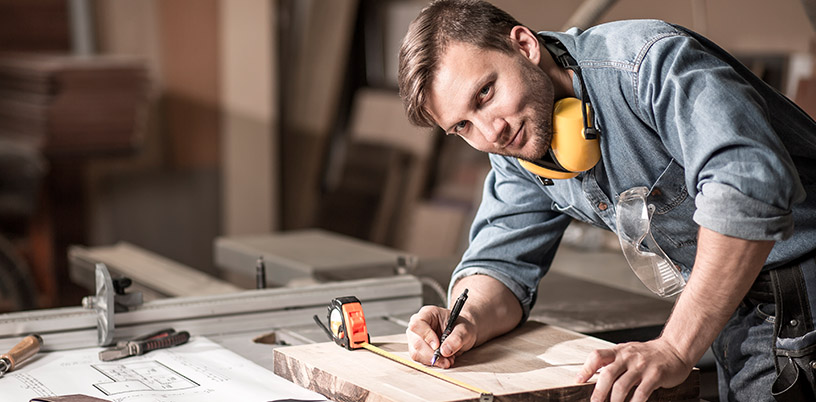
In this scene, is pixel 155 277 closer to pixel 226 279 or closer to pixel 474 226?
pixel 474 226

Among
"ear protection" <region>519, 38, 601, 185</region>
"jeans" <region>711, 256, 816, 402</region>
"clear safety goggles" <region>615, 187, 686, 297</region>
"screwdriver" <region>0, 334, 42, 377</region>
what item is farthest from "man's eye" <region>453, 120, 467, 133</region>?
"screwdriver" <region>0, 334, 42, 377</region>

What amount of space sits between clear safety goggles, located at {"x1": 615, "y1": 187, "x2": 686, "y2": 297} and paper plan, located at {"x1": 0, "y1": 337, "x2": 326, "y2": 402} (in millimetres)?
546

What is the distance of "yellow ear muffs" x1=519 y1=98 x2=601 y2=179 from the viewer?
4.44 feet

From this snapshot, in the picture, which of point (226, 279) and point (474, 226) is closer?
point (474, 226)

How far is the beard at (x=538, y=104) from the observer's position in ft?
4.43

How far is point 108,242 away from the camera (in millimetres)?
4316

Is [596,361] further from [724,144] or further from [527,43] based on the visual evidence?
[527,43]

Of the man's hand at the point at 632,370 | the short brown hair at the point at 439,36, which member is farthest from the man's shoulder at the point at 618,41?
the man's hand at the point at 632,370

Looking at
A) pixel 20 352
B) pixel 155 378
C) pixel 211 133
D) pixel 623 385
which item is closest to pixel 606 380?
pixel 623 385

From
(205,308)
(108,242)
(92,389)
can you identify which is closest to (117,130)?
(108,242)

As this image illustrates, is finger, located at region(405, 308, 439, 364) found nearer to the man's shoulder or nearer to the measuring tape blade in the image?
the measuring tape blade

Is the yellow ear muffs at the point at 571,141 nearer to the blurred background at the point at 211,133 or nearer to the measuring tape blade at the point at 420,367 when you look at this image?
the measuring tape blade at the point at 420,367

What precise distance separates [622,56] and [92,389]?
93 centimetres

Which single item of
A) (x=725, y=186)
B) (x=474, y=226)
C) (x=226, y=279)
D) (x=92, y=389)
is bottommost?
(x=226, y=279)
